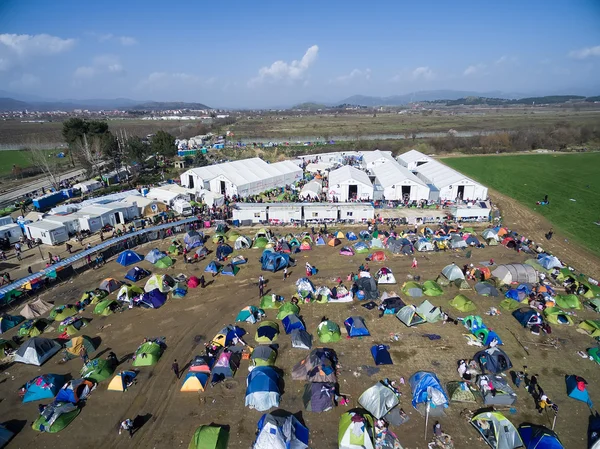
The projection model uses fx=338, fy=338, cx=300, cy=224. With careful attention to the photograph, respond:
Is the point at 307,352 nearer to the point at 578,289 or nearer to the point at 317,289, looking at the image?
the point at 317,289

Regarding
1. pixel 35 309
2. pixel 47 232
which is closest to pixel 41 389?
pixel 35 309

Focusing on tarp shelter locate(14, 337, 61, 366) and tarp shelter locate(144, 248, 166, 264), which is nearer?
tarp shelter locate(14, 337, 61, 366)

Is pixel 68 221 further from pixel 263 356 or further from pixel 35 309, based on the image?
pixel 263 356

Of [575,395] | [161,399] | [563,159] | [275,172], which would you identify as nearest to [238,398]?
[161,399]

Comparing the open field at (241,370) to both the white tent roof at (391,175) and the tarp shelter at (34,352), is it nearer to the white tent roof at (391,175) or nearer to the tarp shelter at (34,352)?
→ the tarp shelter at (34,352)

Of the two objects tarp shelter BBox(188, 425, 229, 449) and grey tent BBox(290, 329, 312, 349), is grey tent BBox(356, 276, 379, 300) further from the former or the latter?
tarp shelter BBox(188, 425, 229, 449)

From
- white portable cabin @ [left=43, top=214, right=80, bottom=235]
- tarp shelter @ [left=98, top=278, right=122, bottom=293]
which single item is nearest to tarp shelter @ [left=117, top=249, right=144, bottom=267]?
tarp shelter @ [left=98, top=278, right=122, bottom=293]
